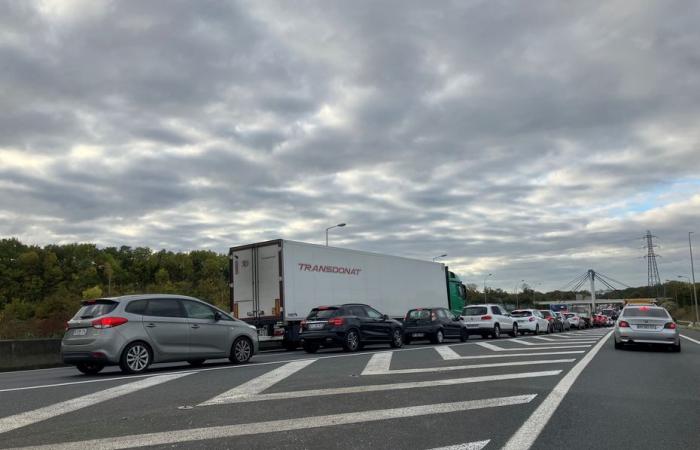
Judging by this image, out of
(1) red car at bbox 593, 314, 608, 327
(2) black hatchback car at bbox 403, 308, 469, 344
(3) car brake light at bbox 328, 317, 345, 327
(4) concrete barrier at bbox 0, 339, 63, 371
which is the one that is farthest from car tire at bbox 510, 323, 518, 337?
(1) red car at bbox 593, 314, 608, 327

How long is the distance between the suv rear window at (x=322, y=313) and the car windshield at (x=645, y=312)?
8.62m

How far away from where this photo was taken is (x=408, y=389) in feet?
28.2

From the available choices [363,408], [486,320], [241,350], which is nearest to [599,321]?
[486,320]

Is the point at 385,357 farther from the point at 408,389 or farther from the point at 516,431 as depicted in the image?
the point at 516,431

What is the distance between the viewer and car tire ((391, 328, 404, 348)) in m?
19.7

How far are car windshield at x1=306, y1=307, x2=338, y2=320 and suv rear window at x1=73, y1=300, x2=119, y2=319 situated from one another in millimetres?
7692

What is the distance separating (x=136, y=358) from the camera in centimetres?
1134

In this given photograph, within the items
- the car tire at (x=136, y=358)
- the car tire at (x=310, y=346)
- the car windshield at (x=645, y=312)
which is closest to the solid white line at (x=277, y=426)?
the car tire at (x=136, y=358)

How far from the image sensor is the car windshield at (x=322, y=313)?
18094mm

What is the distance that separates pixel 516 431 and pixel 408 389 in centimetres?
274

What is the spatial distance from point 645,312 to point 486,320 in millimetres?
9696

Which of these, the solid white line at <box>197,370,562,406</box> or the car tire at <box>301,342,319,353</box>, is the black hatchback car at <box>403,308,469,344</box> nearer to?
the car tire at <box>301,342,319,353</box>

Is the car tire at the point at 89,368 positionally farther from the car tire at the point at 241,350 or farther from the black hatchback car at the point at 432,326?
the black hatchback car at the point at 432,326

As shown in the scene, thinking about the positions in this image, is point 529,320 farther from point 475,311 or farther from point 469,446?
point 469,446
